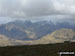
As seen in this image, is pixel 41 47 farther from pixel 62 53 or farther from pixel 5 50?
pixel 5 50

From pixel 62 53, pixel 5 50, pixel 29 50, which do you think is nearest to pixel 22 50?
pixel 29 50

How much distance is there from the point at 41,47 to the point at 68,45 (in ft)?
3.60

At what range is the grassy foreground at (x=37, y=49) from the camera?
4.60 metres

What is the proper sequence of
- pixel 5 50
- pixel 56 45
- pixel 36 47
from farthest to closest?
pixel 56 45 → pixel 36 47 → pixel 5 50

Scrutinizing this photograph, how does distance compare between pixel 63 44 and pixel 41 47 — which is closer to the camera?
pixel 41 47

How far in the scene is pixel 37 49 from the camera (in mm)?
5035

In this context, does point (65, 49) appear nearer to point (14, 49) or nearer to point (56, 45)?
point (56, 45)

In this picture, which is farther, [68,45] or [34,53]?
[68,45]

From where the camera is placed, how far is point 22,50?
15.6 ft

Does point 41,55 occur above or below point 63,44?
below

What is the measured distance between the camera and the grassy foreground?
4598 mm

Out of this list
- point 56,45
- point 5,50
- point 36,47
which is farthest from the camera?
point 56,45

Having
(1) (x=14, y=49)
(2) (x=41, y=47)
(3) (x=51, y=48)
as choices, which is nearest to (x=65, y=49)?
(3) (x=51, y=48)

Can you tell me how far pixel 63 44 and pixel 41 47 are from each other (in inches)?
37.5
